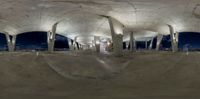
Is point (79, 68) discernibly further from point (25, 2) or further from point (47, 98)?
point (25, 2)

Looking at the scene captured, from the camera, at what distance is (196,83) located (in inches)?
246

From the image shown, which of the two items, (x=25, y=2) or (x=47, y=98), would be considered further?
(x=25, y=2)

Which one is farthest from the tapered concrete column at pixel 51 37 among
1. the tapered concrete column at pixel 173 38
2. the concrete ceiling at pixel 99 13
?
the tapered concrete column at pixel 173 38

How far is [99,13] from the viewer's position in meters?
31.5

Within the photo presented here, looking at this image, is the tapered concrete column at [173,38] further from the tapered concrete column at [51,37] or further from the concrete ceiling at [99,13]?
the tapered concrete column at [51,37]

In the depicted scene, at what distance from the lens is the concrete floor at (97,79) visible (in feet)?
18.0

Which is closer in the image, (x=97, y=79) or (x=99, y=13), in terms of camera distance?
(x=97, y=79)

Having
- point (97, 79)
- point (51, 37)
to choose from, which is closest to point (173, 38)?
point (51, 37)

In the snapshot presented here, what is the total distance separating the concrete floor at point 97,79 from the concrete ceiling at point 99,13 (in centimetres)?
1884

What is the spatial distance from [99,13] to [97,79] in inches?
1004

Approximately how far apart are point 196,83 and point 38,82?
360cm

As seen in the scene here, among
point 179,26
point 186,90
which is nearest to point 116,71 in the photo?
point 186,90

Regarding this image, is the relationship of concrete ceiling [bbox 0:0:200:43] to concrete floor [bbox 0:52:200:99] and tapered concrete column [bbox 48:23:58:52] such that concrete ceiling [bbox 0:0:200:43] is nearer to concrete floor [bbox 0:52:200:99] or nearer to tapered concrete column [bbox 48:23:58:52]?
tapered concrete column [bbox 48:23:58:52]

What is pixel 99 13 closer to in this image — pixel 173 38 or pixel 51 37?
pixel 51 37
